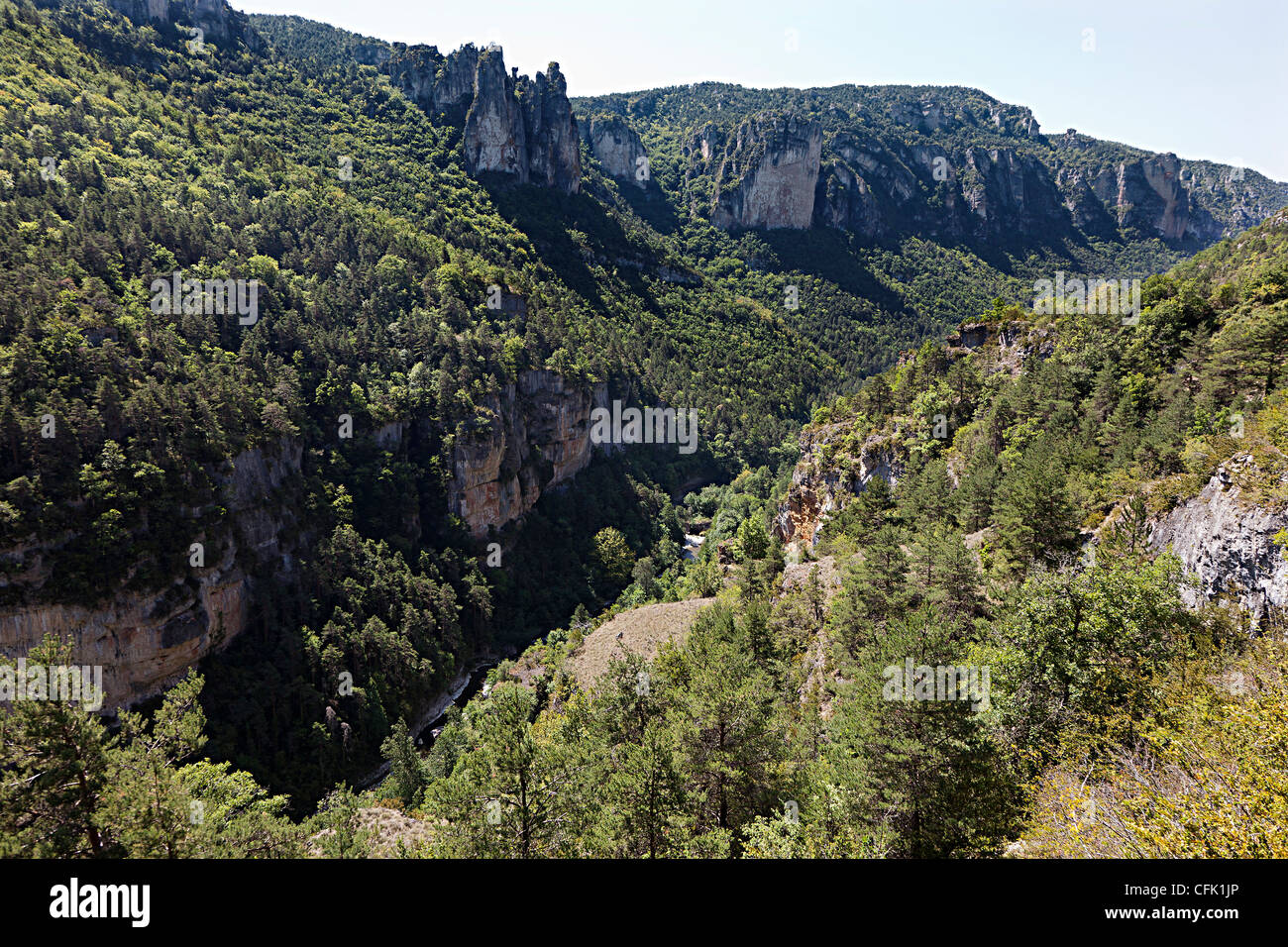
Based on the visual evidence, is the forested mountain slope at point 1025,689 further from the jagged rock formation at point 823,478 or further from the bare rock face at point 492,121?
the bare rock face at point 492,121

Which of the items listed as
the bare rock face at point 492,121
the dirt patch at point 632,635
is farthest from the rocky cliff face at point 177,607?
the bare rock face at point 492,121

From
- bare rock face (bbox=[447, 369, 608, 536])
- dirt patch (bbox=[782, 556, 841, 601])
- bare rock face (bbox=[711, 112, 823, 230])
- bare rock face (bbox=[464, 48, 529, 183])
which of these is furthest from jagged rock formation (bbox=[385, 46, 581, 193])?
dirt patch (bbox=[782, 556, 841, 601])

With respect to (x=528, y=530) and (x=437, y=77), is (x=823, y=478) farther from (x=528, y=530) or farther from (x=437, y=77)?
(x=437, y=77)

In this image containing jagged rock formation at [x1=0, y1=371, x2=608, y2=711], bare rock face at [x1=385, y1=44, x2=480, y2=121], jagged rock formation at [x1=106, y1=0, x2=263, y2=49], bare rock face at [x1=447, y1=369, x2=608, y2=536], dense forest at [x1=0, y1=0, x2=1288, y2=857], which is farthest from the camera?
bare rock face at [x1=385, y1=44, x2=480, y2=121]

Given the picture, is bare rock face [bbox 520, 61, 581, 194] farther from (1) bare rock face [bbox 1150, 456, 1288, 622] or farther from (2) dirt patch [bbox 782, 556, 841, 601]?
(1) bare rock face [bbox 1150, 456, 1288, 622]

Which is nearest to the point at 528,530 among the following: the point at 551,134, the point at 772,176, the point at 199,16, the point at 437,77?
the point at 551,134
